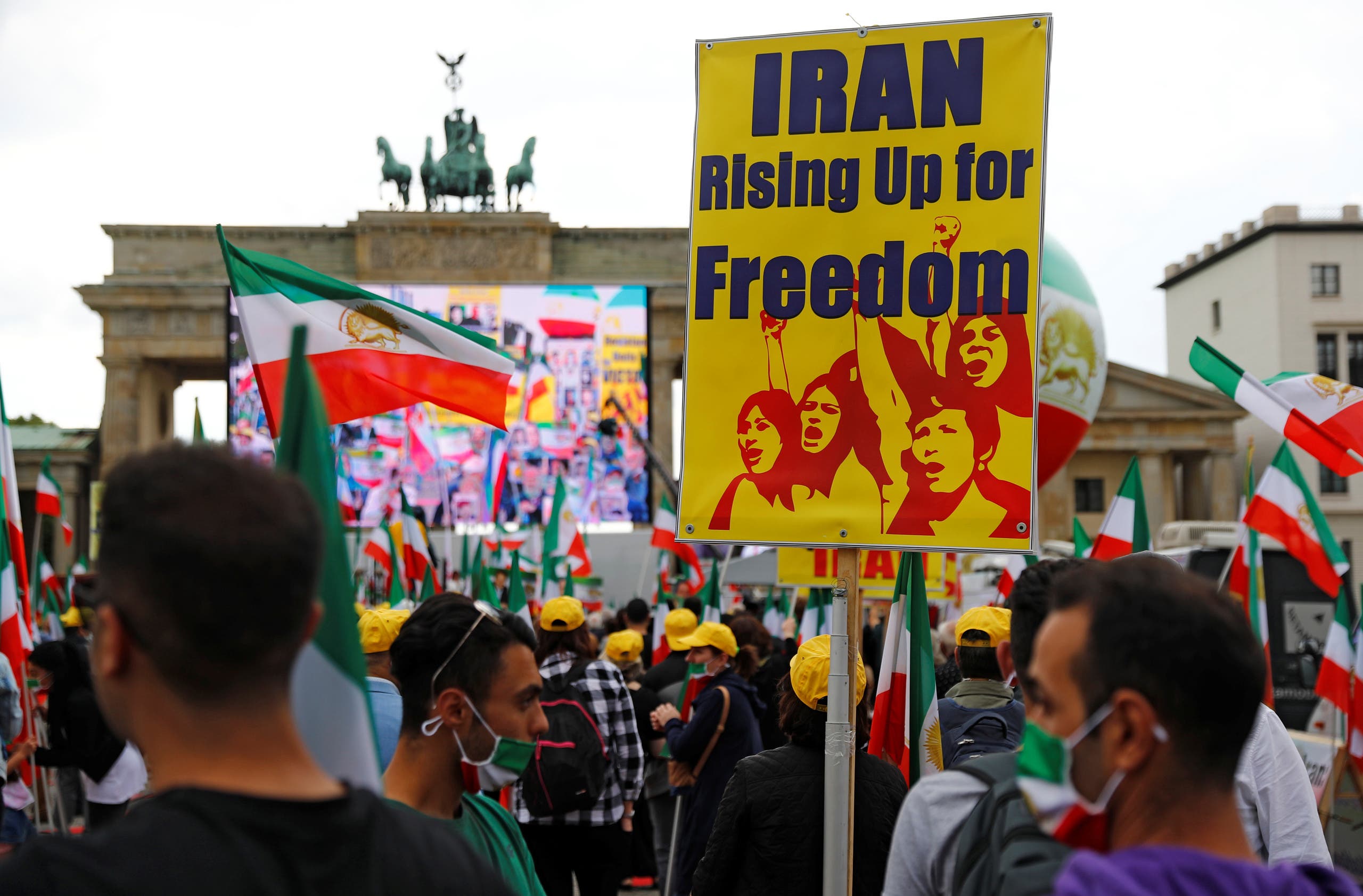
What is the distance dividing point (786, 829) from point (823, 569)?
5.88 meters

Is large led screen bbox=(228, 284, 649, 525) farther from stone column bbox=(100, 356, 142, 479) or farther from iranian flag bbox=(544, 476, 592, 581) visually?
iranian flag bbox=(544, 476, 592, 581)

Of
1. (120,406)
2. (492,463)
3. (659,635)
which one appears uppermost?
(120,406)

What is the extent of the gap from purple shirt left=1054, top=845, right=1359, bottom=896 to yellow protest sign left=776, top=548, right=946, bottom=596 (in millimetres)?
7035

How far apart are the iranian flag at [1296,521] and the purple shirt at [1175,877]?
7.36 m

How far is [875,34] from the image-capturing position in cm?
366

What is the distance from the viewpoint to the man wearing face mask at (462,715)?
8.20 feet

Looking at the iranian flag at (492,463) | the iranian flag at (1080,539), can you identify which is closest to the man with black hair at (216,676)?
the iranian flag at (1080,539)

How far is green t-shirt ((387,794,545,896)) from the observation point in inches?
100

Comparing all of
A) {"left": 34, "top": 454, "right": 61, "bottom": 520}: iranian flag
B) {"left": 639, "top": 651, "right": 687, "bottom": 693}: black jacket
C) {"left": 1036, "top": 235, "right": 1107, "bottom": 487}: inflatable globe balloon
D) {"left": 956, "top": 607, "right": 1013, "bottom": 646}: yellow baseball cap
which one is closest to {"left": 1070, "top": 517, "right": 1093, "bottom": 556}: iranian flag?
{"left": 1036, "top": 235, "right": 1107, "bottom": 487}: inflatable globe balloon

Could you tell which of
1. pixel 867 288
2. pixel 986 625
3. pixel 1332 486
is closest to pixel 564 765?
pixel 986 625

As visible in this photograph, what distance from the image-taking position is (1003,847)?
5.57ft

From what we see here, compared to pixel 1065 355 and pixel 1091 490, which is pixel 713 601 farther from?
pixel 1091 490

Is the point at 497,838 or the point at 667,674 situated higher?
the point at 497,838

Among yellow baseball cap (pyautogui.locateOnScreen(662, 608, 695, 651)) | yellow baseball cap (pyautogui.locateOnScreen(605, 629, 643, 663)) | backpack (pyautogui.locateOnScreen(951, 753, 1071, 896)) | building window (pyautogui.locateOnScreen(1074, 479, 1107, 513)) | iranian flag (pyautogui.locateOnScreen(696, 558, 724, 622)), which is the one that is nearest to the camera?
backpack (pyautogui.locateOnScreen(951, 753, 1071, 896))
